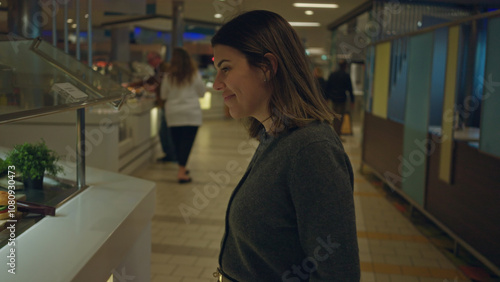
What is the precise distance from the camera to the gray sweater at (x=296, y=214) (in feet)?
3.63

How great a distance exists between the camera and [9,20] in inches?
148

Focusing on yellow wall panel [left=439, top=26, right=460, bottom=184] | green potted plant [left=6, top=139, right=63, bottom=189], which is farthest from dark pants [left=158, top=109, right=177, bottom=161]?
green potted plant [left=6, top=139, right=63, bottom=189]

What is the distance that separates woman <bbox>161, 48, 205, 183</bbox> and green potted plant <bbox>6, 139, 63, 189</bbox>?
3944 mm

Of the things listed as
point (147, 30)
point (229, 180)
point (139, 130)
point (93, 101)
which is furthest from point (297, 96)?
point (147, 30)

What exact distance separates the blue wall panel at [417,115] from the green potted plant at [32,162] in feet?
11.8

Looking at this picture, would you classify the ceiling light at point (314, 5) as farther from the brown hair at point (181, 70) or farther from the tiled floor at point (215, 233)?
the brown hair at point (181, 70)

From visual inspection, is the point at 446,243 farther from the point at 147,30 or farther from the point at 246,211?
the point at 147,30

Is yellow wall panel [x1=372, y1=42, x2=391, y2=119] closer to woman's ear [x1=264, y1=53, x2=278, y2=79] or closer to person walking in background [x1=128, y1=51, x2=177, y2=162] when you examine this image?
person walking in background [x1=128, y1=51, x2=177, y2=162]

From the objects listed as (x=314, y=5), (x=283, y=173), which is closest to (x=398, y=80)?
(x=314, y=5)

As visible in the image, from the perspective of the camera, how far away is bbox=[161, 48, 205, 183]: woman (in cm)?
618

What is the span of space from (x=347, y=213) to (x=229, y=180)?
5557 millimetres

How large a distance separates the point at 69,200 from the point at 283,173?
1.37m

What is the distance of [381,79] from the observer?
6.75 m

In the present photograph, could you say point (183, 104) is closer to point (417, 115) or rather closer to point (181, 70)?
point (181, 70)
